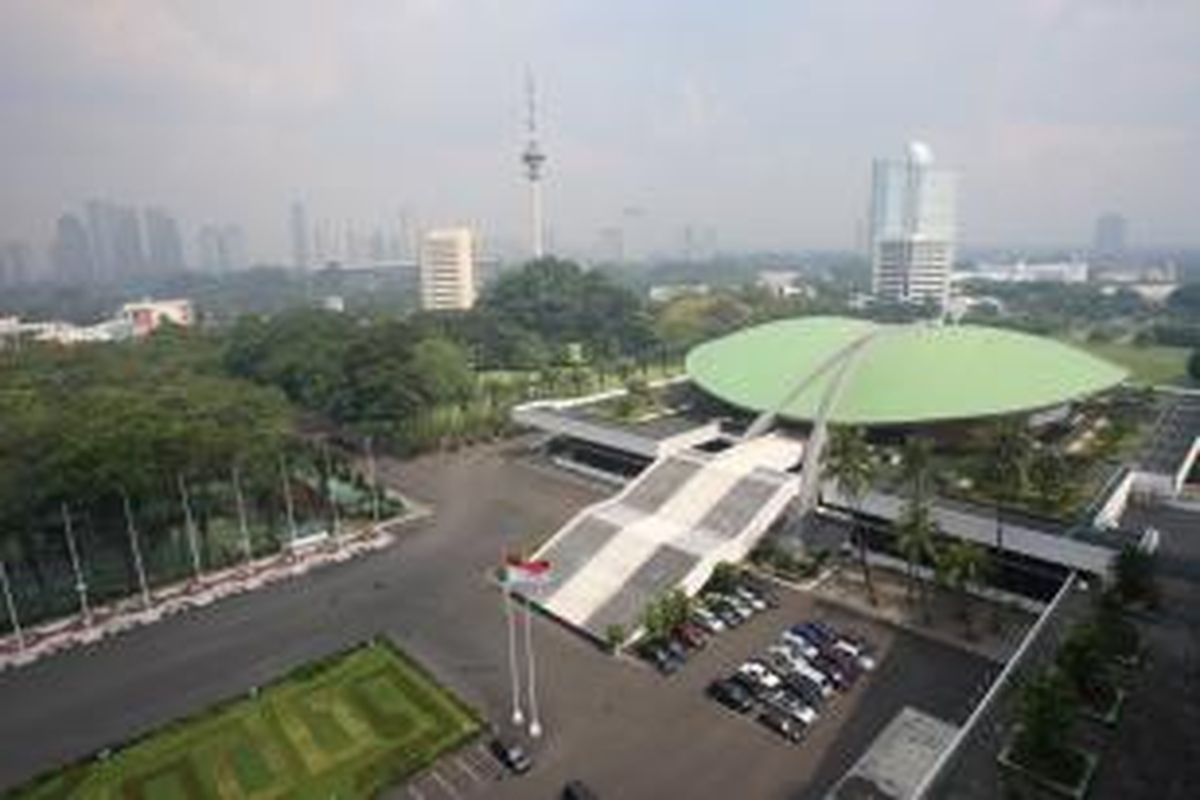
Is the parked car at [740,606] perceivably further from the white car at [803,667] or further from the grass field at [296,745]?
the grass field at [296,745]

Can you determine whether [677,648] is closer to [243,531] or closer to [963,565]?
[963,565]

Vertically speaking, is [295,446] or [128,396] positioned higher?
[128,396]

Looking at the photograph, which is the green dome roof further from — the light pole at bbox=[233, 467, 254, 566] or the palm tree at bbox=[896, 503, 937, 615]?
the light pole at bbox=[233, 467, 254, 566]

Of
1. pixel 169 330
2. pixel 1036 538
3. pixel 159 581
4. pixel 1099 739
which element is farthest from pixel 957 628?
pixel 169 330

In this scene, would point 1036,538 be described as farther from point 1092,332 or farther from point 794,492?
point 1092,332

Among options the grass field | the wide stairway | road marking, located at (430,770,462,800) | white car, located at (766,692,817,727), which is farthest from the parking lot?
the grass field

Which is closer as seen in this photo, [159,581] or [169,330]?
[159,581]

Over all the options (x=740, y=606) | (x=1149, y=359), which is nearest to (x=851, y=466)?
(x=740, y=606)
